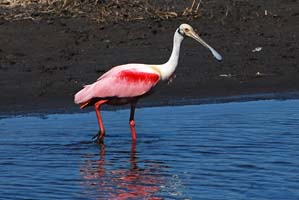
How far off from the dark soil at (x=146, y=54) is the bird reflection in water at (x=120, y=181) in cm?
261

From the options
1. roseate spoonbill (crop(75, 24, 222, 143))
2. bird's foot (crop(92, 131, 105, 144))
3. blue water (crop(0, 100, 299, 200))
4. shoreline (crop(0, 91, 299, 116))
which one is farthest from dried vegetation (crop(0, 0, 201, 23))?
bird's foot (crop(92, 131, 105, 144))

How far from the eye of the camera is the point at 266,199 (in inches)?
302

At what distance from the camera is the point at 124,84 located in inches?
400

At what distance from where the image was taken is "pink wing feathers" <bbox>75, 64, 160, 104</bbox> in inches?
397

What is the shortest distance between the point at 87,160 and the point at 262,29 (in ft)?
19.8

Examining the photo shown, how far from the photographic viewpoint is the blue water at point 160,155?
26.2 ft

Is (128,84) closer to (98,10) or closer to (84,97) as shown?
(84,97)

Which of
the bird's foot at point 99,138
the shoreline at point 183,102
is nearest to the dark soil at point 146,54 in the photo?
the shoreline at point 183,102

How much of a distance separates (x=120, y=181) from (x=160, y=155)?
1.01 meters

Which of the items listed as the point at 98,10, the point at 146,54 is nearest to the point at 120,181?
the point at 146,54

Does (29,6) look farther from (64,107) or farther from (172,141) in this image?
(172,141)

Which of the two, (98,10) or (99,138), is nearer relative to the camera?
(99,138)

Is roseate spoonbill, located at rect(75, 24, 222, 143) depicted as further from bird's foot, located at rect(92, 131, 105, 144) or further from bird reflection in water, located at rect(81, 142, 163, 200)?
bird reflection in water, located at rect(81, 142, 163, 200)

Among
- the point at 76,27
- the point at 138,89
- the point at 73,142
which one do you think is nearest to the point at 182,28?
the point at 138,89
